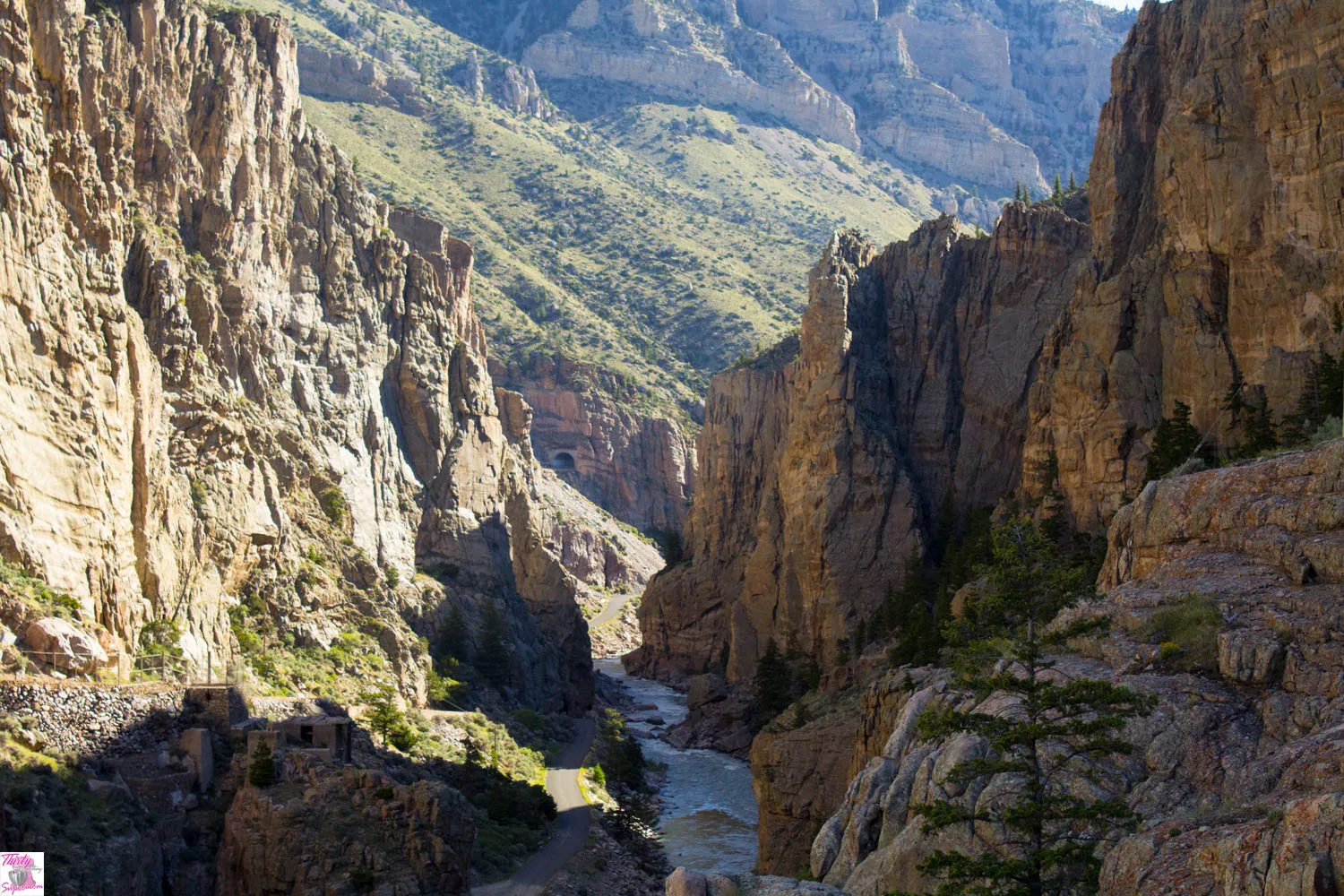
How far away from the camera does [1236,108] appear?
173 ft

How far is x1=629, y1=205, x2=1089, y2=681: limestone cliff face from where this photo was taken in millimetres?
83188

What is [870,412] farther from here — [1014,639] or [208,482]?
[1014,639]

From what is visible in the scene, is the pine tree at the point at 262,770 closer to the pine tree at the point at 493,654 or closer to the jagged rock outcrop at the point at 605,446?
the pine tree at the point at 493,654

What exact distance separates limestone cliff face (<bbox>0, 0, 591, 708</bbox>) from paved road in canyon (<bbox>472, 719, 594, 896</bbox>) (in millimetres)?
8232

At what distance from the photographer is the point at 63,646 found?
45.8m

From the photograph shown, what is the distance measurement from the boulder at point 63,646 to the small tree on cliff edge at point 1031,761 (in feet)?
96.1

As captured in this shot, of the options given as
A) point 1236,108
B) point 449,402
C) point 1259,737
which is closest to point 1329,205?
point 1236,108

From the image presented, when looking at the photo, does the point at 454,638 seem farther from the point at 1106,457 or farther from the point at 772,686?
the point at 1106,457

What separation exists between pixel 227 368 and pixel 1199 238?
1761 inches

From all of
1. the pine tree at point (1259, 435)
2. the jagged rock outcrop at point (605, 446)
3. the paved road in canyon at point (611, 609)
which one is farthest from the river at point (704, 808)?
the jagged rock outcrop at point (605, 446)

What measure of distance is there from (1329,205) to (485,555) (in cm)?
5753

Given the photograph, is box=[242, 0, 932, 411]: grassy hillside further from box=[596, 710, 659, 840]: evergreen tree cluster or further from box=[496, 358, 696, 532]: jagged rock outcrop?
box=[596, 710, 659, 840]: evergreen tree cluster

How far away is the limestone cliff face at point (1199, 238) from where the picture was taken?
49031 millimetres

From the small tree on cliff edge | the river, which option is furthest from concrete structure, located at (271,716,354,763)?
the small tree on cliff edge
